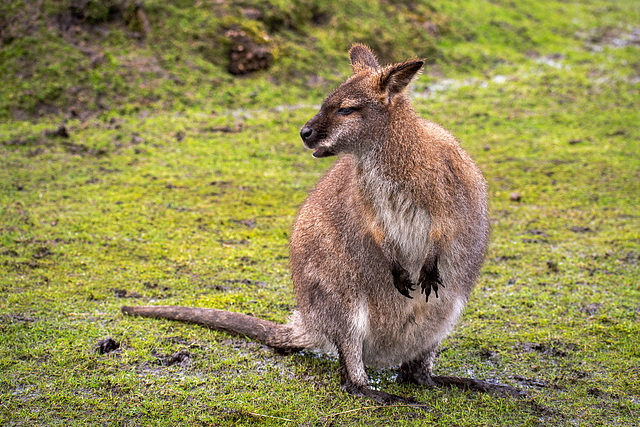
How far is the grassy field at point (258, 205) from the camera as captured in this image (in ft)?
12.7

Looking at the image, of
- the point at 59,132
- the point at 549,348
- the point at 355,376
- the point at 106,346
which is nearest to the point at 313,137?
the point at 355,376

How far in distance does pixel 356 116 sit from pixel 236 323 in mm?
1874

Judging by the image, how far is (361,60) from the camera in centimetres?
410

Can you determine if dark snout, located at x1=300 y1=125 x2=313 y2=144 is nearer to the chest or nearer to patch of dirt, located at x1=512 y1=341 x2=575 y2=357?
the chest

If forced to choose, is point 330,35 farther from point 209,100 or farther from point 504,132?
point 504,132

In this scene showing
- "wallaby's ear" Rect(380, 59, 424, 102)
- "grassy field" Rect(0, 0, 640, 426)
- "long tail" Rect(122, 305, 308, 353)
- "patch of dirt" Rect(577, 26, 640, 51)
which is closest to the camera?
"wallaby's ear" Rect(380, 59, 424, 102)

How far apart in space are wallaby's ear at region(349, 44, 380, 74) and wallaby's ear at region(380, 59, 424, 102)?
1.12ft

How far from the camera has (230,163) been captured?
28.9ft

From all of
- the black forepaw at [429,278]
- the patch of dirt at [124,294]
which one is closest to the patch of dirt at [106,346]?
the patch of dirt at [124,294]

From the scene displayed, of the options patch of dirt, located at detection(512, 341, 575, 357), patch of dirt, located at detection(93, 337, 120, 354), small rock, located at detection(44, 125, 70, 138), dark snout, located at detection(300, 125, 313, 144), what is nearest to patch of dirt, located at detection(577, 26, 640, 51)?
patch of dirt, located at detection(512, 341, 575, 357)

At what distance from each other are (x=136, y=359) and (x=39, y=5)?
897 centimetres

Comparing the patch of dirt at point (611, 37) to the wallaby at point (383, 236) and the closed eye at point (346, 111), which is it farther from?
the closed eye at point (346, 111)

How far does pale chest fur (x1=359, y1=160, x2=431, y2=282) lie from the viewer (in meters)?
3.63

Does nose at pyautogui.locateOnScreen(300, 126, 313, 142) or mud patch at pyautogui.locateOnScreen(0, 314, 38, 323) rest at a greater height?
nose at pyautogui.locateOnScreen(300, 126, 313, 142)
